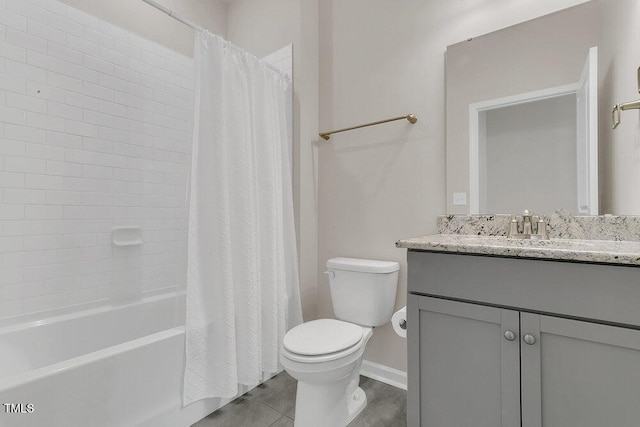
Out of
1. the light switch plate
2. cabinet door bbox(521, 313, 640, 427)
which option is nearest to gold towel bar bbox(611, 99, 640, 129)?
the light switch plate

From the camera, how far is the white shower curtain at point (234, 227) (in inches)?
62.4

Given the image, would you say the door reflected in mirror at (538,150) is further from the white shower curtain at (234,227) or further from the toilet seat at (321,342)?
the white shower curtain at (234,227)

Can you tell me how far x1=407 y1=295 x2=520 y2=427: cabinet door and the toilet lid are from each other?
13.1 inches

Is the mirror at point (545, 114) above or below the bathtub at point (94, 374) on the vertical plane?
above

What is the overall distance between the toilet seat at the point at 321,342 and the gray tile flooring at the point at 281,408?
460 millimetres

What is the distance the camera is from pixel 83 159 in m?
1.92

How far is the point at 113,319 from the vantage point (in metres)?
1.96

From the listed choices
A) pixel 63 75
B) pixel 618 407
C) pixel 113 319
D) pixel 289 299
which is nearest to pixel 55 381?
pixel 113 319

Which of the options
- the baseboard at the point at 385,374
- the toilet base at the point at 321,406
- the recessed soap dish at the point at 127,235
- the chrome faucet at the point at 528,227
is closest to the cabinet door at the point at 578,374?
the chrome faucet at the point at 528,227

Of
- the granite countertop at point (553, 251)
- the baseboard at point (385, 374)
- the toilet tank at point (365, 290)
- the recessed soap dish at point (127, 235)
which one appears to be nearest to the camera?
the granite countertop at point (553, 251)

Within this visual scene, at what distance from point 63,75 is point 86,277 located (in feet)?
3.93

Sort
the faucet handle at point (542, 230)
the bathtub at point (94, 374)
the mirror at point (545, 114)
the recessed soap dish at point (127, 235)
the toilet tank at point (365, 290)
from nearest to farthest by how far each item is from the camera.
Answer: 1. the bathtub at point (94, 374)
2. the mirror at point (545, 114)
3. the faucet handle at point (542, 230)
4. the toilet tank at point (365, 290)
5. the recessed soap dish at point (127, 235)

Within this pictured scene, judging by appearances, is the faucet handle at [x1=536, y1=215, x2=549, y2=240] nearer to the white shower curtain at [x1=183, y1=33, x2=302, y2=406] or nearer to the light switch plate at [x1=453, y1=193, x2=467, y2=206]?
the light switch plate at [x1=453, y1=193, x2=467, y2=206]

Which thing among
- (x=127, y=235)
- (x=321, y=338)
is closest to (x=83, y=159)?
(x=127, y=235)
